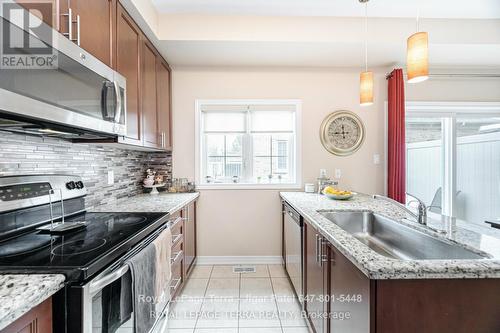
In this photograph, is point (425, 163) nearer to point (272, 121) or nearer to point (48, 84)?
point (272, 121)

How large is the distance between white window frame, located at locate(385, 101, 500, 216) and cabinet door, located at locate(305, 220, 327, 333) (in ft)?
6.16

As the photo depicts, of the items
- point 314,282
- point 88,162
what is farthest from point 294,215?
point 88,162

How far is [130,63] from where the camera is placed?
193 centimetres

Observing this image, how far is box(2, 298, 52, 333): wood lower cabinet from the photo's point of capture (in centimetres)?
64

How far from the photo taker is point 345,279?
1118 millimetres

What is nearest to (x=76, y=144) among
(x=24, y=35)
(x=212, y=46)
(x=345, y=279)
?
(x=24, y=35)

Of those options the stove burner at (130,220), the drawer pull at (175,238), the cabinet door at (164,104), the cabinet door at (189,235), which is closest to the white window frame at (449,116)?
the cabinet door at (189,235)

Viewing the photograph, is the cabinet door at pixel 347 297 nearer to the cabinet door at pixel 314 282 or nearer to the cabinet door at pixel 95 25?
the cabinet door at pixel 314 282

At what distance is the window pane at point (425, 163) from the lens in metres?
3.19

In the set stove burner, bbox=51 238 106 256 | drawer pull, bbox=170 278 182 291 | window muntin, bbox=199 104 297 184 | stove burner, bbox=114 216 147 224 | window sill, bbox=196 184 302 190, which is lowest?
drawer pull, bbox=170 278 182 291

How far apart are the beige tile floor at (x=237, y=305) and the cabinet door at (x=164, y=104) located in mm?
1568

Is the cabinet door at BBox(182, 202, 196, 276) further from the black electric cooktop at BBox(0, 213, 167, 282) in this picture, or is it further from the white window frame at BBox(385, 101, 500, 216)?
the white window frame at BBox(385, 101, 500, 216)

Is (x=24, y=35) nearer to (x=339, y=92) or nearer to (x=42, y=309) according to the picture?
(x=42, y=309)

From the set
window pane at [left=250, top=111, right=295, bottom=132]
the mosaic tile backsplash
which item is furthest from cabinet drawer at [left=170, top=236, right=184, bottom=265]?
window pane at [left=250, top=111, right=295, bottom=132]
